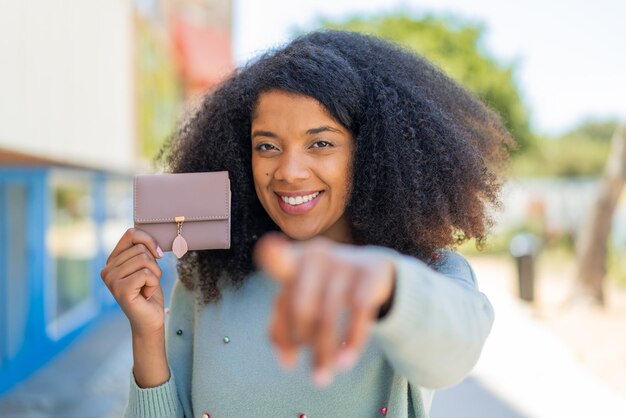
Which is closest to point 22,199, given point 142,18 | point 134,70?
point 134,70

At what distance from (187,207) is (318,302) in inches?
40.5

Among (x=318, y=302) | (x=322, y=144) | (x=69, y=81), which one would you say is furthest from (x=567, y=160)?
(x=318, y=302)

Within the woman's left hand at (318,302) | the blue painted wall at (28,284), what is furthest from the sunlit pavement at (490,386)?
the woman's left hand at (318,302)

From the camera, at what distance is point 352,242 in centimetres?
195

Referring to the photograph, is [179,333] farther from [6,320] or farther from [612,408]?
[6,320]

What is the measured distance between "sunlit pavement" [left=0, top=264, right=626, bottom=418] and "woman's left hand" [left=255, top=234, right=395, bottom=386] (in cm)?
405

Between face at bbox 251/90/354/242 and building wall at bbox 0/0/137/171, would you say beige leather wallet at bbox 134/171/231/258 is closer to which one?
face at bbox 251/90/354/242

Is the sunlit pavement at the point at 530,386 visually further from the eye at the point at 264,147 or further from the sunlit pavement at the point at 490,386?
the eye at the point at 264,147

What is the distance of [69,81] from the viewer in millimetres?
5871

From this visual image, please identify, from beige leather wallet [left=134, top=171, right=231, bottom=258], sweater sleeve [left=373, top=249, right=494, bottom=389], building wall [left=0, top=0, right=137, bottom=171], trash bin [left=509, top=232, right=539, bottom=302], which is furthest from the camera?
trash bin [left=509, top=232, right=539, bottom=302]

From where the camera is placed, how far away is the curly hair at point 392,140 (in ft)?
5.85

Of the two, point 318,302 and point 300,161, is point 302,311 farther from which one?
point 300,161

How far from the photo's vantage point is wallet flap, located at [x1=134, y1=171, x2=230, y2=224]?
5.97ft

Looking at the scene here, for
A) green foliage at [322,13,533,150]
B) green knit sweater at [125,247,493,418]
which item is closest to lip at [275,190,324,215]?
green knit sweater at [125,247,493,418]
